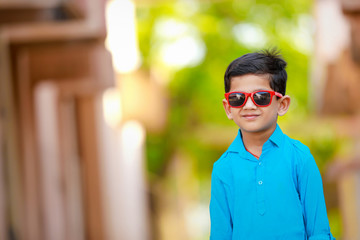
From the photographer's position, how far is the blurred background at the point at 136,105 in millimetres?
5551

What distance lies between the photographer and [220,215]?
178 cm

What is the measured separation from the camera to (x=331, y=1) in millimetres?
6500

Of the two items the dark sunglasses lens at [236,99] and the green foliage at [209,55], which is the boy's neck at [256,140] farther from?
the green foliage at [209,55]

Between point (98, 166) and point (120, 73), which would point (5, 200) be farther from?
point (120, 73)

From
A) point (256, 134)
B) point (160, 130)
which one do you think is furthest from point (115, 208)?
point (256, 134)

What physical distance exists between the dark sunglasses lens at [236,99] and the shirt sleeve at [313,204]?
261 millimetres

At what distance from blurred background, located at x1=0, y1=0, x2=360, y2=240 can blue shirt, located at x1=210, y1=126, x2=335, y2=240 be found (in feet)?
2.24

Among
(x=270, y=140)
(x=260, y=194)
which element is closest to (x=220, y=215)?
(x=260, y=194)

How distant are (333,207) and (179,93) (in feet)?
15.0

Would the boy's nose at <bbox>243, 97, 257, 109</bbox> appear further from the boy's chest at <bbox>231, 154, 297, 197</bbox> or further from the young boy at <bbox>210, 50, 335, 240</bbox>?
the boy's chest at <bbox>231, 154, 297, 197</bbox>

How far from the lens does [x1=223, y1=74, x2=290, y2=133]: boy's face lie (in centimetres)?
173

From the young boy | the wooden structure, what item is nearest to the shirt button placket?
the young boy

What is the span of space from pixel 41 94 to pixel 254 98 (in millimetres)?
5589

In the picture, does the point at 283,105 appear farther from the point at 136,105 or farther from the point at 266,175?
the point at 136,105
